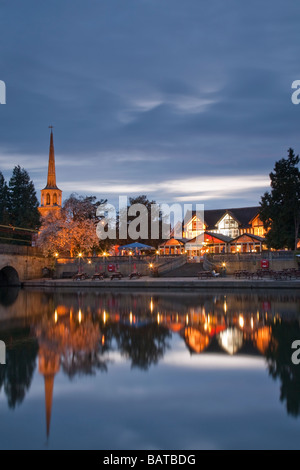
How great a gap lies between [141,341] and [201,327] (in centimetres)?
321

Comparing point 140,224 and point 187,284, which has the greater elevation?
point 140,224

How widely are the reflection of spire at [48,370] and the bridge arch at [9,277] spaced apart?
1446 inches

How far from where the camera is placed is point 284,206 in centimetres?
4541

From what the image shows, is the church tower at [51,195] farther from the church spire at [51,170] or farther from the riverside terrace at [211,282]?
the riverside terrace at [211,282]

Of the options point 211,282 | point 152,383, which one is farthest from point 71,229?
point 152,383

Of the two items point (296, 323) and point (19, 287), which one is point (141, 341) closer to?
point (296, 323)

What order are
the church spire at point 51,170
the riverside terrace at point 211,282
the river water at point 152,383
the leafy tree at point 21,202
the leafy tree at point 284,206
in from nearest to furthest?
1. the river water at point 152,383
2. the riverside terrace at point 211,282
3. the leafy tree at point 284,206
4. the leafy tree at point 21,202
5. the church spire at point 51,170

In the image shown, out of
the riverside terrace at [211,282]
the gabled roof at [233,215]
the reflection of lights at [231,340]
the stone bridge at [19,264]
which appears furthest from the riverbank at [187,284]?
the gabled roof at [233,215]

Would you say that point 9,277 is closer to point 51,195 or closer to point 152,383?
point 152,383

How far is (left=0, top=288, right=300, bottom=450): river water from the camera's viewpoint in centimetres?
792

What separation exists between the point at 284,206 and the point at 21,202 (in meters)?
30.1

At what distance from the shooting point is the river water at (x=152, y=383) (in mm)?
7922

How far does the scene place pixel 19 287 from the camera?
48.6 metres

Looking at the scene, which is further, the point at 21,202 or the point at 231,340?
the point at 21,202
